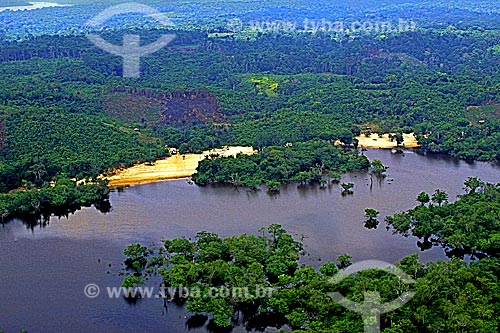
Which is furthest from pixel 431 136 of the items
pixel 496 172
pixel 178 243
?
pixel 178 243

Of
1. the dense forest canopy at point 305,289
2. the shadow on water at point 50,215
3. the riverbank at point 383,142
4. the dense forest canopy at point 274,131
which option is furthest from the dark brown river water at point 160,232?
the riverbank at point 383,142

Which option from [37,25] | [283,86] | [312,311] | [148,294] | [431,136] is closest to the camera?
[312,311]

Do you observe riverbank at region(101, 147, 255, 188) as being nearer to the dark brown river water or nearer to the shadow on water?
the dark brown river water

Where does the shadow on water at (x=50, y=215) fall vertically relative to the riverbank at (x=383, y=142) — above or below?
below

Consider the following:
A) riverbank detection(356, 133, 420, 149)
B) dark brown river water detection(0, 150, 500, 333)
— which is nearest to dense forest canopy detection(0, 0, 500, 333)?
riverbank detection(356, 133, 420, 149)

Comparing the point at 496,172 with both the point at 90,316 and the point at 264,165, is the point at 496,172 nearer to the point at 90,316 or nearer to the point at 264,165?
the point at 264,165

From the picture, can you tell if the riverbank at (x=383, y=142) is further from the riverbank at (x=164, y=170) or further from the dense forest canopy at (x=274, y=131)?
the riverbank at (x=164, y=170)

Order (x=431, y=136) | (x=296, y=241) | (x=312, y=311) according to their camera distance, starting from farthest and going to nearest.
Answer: (x=431, y=136) → (x=296, y=241) → (x=312, y=311)
